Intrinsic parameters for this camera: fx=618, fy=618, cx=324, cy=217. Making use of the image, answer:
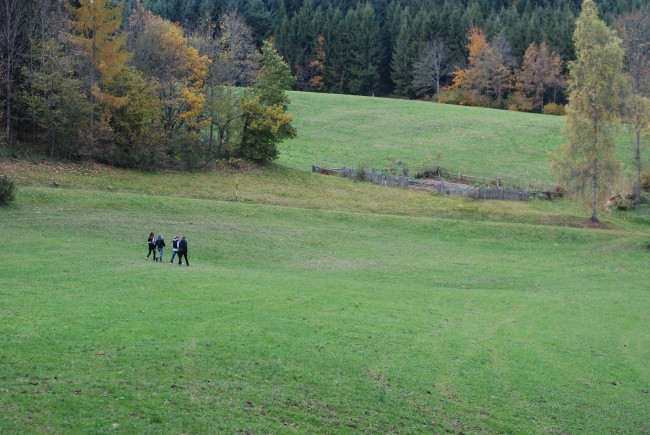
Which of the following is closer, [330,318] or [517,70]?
[330,318]

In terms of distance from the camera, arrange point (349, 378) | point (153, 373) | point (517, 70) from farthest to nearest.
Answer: point (517, 70) → point (349, 378) → point (153, 373)

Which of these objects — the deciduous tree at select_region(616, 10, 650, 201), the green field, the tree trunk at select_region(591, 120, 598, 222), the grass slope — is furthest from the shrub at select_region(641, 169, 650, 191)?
the green field

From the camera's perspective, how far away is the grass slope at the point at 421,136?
72.4 m

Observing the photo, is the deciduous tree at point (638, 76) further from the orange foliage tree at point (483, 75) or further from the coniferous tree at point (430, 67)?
the coniferous tree at point (430, 67)

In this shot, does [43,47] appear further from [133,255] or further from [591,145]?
[591,145]

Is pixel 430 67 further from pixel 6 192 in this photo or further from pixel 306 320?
pixel 306 320

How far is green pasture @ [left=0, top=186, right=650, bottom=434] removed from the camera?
1488cm

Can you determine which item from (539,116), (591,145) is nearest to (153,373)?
(591,145)

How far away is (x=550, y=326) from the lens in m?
26.4

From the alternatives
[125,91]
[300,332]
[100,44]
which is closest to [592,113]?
[300,332]

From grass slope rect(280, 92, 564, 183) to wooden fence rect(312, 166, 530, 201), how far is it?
544cm

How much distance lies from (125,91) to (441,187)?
31050 mm

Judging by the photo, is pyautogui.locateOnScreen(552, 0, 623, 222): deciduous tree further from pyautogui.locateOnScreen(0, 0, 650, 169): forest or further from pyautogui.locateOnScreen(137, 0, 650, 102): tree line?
pyautogui.locateOnScreen(137, 0, 650, 102): tree line

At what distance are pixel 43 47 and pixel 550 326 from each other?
46.8m
